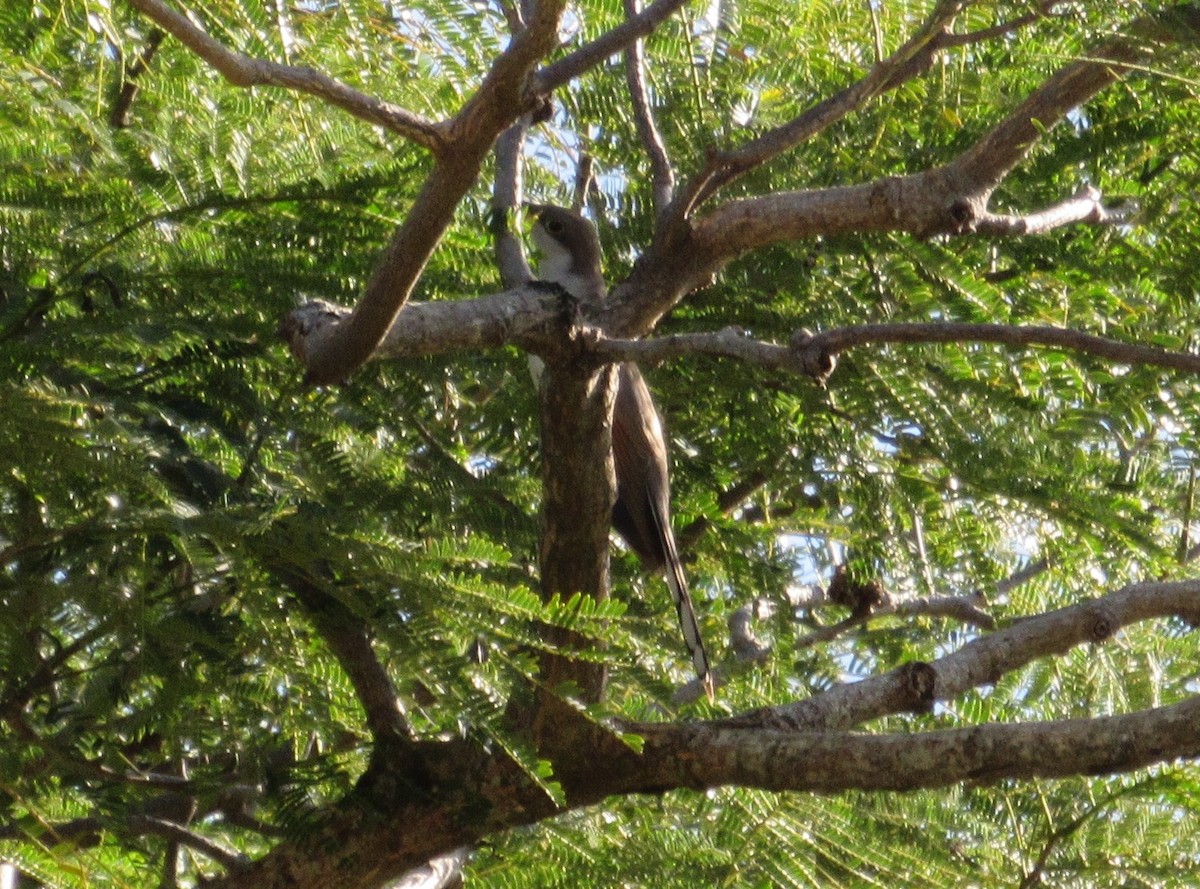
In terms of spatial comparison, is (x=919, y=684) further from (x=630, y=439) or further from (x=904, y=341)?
(x=630, y=439)

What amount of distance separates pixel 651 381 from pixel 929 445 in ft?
3.89

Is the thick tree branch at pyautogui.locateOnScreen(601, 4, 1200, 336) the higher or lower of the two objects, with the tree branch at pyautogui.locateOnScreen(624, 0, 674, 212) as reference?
lower

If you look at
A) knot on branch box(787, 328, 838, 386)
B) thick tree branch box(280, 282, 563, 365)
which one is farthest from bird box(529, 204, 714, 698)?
knot on branch box(787, 328, 838, 386)

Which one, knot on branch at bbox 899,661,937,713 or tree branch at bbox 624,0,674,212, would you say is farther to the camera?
tree branch at bbox 624,0,674,212

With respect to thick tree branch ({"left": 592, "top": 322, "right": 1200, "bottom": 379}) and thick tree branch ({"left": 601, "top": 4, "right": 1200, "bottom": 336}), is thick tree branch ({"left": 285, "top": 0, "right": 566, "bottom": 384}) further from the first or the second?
thick tree branch ({"left": 601, "top": 4, "right": 1200, "bottom": 336})

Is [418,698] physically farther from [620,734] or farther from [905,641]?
[905,641]

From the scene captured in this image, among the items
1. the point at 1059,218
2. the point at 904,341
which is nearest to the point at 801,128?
the point at 1059,218

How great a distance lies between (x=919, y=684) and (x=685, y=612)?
0.75 metres

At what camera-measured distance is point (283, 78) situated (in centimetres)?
264

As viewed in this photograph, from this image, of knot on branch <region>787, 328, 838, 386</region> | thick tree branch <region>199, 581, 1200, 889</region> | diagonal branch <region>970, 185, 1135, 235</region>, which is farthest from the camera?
diagonal branch <region>970, 185, 1135, 235</region>

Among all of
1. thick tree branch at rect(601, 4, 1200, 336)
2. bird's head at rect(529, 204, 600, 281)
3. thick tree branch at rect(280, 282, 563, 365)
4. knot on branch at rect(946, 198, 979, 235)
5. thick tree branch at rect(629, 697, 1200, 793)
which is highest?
bird's head at rect(529, 204, 600, 281)

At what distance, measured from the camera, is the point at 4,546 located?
310 cm

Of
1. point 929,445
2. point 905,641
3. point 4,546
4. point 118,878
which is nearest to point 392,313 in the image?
point 4,546

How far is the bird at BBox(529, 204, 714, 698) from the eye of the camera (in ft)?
15.1
